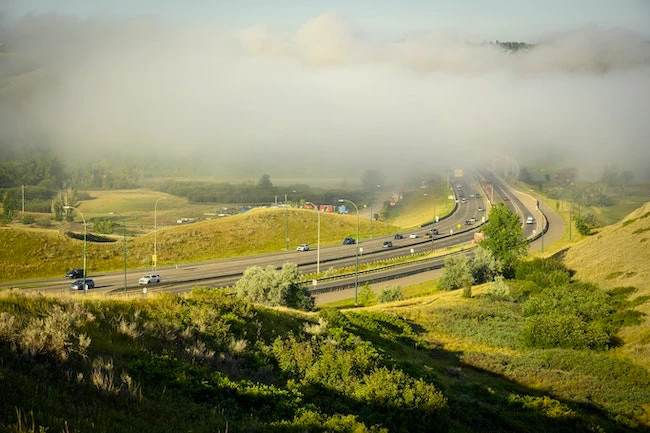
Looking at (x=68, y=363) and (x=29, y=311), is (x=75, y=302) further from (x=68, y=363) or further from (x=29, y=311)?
(x=68, y=363)

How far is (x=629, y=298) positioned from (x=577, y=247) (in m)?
49.7

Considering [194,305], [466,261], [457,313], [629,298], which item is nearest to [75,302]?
[194,305]

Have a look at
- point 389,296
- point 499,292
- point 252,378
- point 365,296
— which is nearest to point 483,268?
point 499,292

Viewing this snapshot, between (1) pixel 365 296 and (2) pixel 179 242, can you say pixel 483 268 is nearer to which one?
(1) pixel 365 296

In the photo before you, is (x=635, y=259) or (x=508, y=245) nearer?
(x=635, y=259)

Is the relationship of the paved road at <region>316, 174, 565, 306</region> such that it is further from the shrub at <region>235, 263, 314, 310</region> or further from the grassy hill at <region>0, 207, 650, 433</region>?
the grassy hill at <region>0, 207, 650, 433</region>

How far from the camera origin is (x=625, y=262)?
85.9 metres

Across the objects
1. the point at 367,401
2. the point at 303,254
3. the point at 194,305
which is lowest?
the point at 303,254

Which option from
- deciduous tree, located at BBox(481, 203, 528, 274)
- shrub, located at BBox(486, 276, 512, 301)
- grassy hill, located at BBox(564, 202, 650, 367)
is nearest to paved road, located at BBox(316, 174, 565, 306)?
deciduous tree, located at BBox(481, 203, 528, 274)

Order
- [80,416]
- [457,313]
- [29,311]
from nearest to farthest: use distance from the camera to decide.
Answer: [80,416], [29,311], [457,313]

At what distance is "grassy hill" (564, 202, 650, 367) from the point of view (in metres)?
51.3

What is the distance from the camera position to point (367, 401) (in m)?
19.5

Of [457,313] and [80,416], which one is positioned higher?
[80,416]

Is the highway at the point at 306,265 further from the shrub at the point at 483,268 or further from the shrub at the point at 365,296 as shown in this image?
the shrub at the point at 483,268
